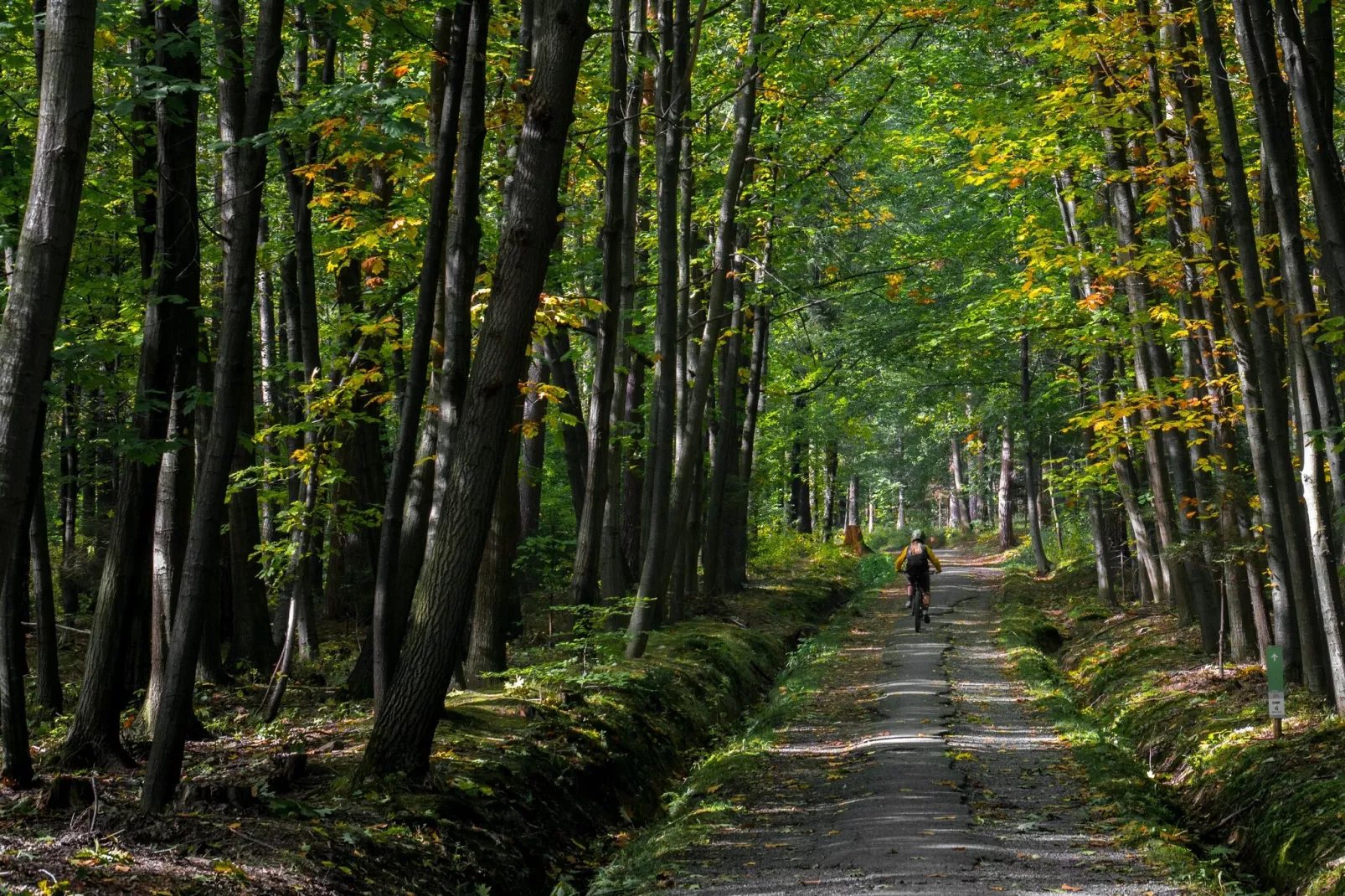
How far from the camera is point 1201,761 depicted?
31.7 ft

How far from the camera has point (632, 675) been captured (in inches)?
484

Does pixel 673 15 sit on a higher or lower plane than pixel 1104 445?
higher

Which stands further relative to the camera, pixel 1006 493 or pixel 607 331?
pixel 1006 493

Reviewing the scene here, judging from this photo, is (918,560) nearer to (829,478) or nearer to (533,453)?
(533,453)

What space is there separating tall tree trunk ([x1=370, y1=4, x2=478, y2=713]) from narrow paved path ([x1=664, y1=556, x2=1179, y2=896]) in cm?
301

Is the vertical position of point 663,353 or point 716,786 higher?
point 663,353

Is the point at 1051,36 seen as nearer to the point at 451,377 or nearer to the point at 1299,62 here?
the point at 1299,62

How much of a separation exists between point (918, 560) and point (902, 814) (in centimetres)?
1334

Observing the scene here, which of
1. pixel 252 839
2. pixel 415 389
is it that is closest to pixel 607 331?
pixel 415 389

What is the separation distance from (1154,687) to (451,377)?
28.9 feet

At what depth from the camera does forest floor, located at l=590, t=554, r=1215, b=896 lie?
6.88m

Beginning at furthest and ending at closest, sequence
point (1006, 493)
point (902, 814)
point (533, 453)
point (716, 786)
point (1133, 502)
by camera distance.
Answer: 1. point (1006, 493)
2. point (533, 453)
3. point (1133, 502)
4. point (716, 786)
5. point (902, 814)

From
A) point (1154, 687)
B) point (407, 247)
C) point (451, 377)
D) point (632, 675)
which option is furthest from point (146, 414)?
point (1154, 687)

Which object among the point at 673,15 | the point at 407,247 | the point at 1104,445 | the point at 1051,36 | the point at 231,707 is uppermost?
the point at 673,15
